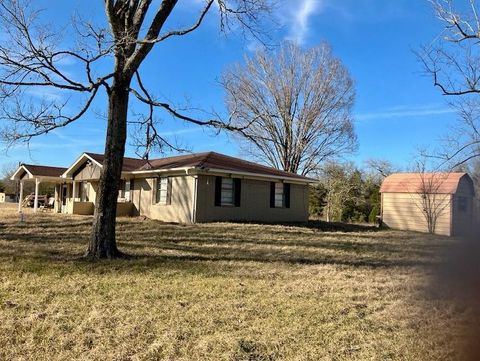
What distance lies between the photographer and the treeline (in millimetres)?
32000

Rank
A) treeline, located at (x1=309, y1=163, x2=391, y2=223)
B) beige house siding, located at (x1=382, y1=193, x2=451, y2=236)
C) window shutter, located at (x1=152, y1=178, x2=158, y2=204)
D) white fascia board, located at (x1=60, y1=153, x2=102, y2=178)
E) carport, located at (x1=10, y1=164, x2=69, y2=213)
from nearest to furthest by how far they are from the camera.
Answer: beige house siding, located at (x1=382, y1=193, x2=451, y2=236)
window shutter, located at (x1=152, y1=178, x2=158, y2=204)
white fascia board, located at (x1=60, y1=153, x2=102, y2=178)
carport, located at (x1=10, y1=164, x2=69, y2=213)
treeline, located at (x1=309, y1=163, x2=391, y2=223)

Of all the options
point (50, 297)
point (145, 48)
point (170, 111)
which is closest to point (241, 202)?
point (170, 111)

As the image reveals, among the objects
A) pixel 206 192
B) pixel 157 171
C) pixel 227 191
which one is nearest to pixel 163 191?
pixel 157 171

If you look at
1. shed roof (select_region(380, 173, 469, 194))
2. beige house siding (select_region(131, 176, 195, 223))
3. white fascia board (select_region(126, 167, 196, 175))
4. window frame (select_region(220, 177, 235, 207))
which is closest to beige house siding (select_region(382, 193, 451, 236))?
shed roof (select_region(380, 173, 469, 194))

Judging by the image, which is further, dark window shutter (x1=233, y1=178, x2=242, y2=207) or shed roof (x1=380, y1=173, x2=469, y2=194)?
dark window shutter (x1=233, y1=178, x2=242, y2=207)

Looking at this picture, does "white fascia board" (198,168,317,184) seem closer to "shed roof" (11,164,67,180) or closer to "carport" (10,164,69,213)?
"carport" (10,164,69,213)

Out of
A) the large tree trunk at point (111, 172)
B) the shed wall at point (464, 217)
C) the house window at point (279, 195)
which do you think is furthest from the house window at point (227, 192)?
the shed wall at point (464, 217)

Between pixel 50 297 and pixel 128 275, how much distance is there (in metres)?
1.57

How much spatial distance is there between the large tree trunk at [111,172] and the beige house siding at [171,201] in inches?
376

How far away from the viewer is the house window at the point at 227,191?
1941cm

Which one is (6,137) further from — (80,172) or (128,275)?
(80,172)

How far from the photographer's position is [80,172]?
87.2ft

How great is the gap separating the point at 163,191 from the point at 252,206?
4050 mm

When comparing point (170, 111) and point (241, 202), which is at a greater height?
point (170, 111)
